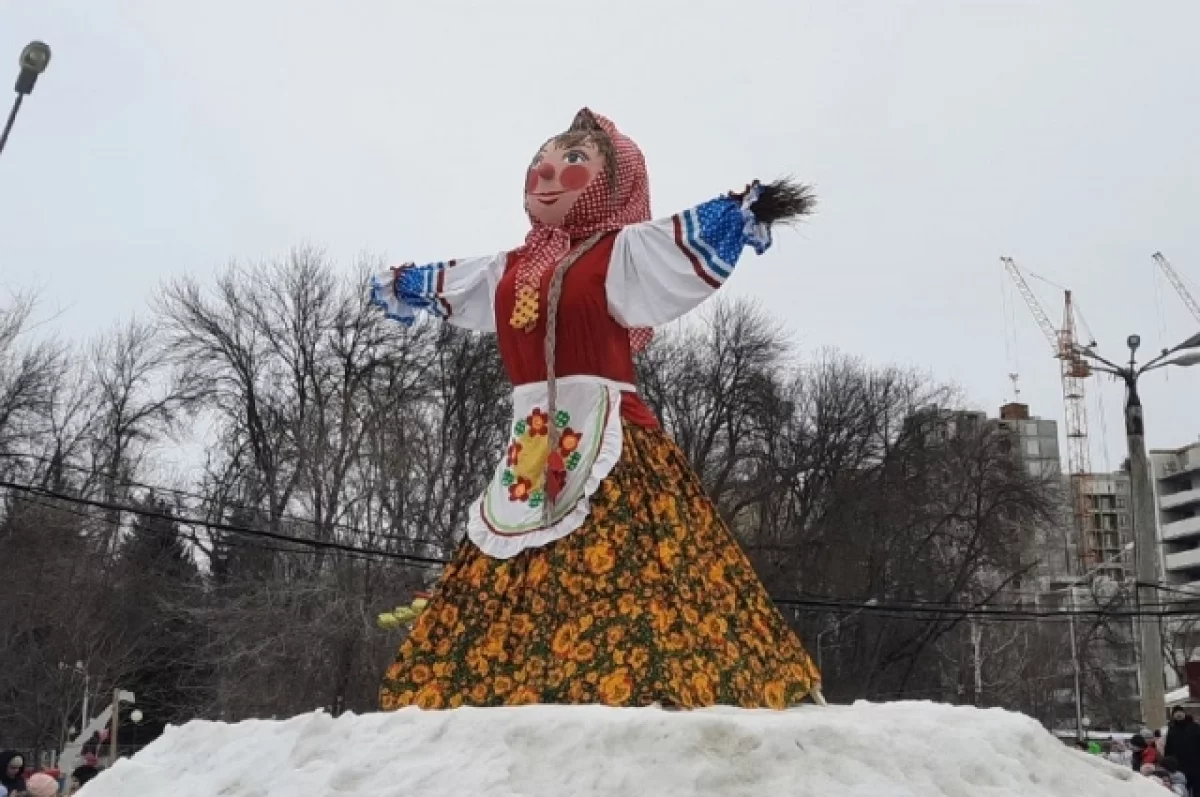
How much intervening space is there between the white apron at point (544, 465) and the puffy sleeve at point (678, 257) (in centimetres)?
52

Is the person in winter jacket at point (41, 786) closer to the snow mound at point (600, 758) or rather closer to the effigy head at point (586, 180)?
the snow mound at point (600, 758)

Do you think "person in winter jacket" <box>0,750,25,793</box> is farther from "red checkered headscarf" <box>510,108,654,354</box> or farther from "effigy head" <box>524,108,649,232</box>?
"effigy head" <box>524,108,649,232</box>

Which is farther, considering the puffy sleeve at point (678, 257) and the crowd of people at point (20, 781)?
the crowd of people at point (20, 781)

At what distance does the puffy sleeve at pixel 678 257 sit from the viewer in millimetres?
6816

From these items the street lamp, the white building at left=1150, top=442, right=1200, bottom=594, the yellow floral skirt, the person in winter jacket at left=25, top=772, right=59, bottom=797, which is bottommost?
the person in winter jacket at left=25, top=772, right=59, bottom=797

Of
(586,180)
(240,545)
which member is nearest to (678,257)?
(586,180)

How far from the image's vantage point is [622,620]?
6340mm

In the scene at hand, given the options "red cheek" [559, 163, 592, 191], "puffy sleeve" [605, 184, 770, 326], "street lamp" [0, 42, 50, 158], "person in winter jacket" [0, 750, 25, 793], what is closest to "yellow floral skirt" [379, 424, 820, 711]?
"puffy sleeve" [605, 184, 770, 326]

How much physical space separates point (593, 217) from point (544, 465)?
1.60m

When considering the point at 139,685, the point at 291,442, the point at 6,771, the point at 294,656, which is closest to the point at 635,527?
the point at 6,771

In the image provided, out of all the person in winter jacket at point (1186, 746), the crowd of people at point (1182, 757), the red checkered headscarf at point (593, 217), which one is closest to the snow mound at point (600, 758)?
the red checkered headscarf at point (593, 217)

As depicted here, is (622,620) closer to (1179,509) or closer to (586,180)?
(586,180)

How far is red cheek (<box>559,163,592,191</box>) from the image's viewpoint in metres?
7.59

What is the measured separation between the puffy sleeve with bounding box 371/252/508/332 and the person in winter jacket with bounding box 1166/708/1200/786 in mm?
7281
